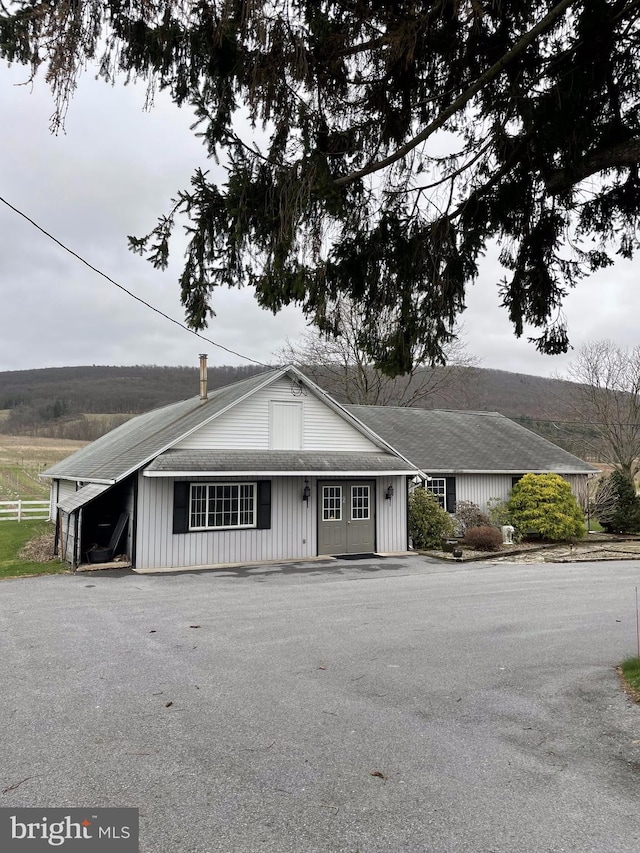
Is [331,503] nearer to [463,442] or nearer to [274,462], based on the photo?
[274,462]

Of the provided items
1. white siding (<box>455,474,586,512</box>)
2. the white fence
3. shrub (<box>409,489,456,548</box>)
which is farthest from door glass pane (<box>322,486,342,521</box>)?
the white fence

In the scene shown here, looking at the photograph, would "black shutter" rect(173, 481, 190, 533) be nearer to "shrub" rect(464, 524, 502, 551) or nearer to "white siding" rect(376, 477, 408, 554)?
"white siding" rect(376, 477, 408, 554)

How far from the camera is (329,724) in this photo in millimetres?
4895

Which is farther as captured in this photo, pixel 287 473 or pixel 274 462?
pixel 274 462

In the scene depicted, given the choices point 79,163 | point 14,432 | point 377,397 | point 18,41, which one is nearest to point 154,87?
point 18,41

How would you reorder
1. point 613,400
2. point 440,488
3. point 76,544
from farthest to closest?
1. point 613,400
2. point 440,488
3. point 76,544

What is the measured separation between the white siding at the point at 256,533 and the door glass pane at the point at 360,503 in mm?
359

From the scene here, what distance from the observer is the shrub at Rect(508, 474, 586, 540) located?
20.1 m

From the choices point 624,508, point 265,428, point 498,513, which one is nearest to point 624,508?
point 624,508

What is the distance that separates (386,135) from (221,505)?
465 inches

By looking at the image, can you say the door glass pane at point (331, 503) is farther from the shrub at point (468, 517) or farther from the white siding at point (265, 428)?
the shrub at point (468, 517)

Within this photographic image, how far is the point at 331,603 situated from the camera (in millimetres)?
10359

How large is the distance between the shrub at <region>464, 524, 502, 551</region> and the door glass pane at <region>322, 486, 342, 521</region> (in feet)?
14.7

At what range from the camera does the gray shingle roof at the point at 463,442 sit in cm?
2186
